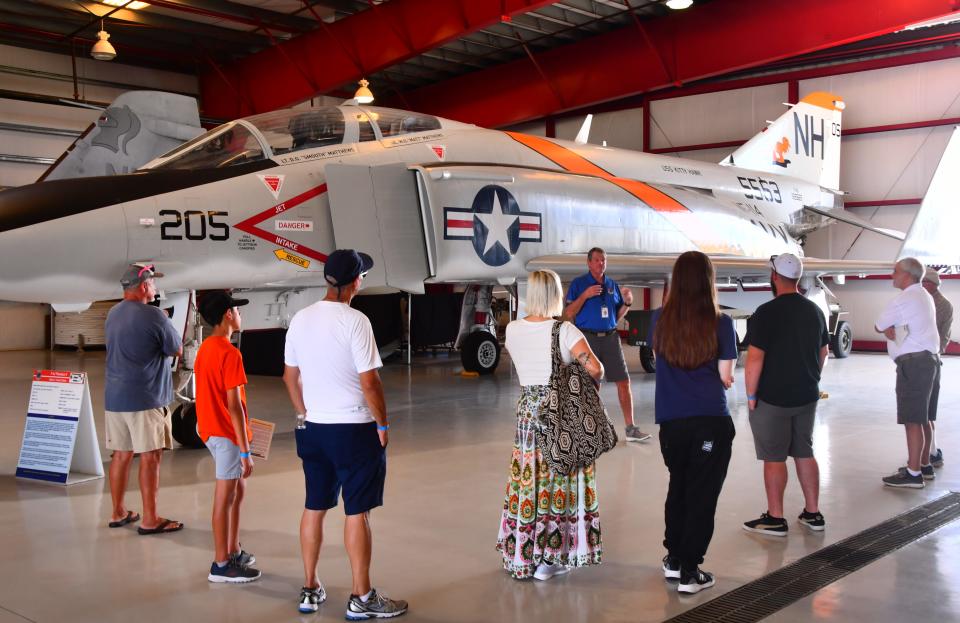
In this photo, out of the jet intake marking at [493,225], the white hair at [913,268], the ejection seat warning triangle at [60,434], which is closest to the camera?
the white hair at [913,268]

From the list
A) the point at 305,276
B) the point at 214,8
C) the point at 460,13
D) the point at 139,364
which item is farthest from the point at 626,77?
the point at 139,364

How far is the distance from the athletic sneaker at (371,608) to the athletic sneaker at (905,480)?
4.14m

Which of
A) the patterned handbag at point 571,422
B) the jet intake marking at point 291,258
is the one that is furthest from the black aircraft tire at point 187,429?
the patterned handbag at point 571,422

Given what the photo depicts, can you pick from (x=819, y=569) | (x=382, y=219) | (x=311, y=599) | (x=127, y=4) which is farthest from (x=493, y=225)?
(x=127, y=4)

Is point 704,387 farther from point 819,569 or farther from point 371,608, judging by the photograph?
point 371,608

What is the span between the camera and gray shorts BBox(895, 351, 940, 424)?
19.4 feet

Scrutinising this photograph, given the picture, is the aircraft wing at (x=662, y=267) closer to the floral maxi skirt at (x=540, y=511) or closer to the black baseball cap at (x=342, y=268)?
the floral maxi skirt at (x=540, y=511)

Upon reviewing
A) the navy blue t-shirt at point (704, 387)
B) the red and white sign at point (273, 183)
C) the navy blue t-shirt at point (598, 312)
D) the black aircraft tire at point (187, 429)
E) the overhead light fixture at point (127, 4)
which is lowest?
the black aircraft tire at point (187, 429)

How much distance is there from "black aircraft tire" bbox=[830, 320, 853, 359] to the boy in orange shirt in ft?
48.4

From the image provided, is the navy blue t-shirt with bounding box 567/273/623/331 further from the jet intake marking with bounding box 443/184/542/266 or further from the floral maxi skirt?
the floral maxi skirt

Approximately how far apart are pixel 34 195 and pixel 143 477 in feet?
9.72

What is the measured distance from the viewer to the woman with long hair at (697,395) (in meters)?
3.89

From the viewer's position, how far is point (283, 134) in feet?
27.2

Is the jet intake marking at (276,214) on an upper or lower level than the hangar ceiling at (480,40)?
lower
